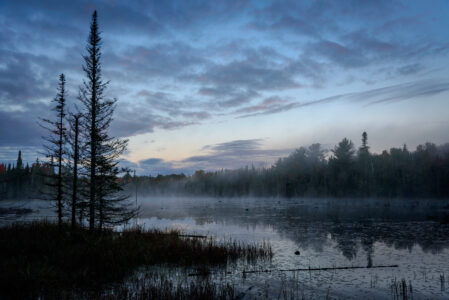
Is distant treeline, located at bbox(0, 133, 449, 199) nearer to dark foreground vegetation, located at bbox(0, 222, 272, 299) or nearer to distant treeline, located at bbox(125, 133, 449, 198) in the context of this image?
distant treeline, located at bbox(125, 133, 449, 198)

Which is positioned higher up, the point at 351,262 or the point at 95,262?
the point at 95,262

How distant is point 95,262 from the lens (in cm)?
1402

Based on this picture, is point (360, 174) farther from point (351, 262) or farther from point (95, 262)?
point (95, 262)

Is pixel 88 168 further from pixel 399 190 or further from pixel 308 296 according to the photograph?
pixel 399 190

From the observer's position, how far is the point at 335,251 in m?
20.0

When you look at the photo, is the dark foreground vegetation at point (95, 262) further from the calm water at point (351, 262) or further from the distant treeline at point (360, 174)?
the distant treeline at point (360, 174)

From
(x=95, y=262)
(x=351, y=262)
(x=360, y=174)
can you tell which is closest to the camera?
(x=95, y=262)

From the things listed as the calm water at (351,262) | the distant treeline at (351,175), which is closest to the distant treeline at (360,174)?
the distant treeline at (351,175)

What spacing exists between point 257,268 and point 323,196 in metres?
97.5

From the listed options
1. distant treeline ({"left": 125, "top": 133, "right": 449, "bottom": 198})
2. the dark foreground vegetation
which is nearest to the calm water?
the dark foreground vegetation

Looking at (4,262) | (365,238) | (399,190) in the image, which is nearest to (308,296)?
(4,262)

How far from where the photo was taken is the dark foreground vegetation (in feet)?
33.0

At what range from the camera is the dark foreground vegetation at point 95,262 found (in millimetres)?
10070

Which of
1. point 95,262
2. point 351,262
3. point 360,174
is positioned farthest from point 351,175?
point 95,262
